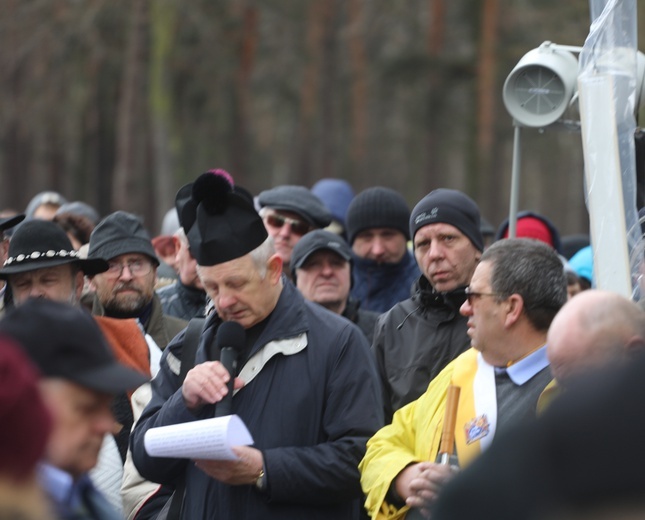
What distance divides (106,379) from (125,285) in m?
3.54

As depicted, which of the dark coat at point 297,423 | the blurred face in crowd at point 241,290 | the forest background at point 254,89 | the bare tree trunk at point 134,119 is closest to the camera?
the dark coat at point 297,423

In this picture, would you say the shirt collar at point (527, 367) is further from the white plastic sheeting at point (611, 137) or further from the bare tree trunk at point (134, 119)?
the bare tree trunk at point (134, 119)

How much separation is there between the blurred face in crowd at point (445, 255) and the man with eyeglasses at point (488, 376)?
107 cm

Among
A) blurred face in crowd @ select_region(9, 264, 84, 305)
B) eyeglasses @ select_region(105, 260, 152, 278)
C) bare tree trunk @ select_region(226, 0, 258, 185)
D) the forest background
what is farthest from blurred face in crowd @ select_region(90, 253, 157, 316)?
bare tree trunk @ select_region(226, 0, 258, 185)

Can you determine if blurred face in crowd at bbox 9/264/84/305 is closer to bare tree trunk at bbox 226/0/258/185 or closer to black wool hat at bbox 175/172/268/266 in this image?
black wool hat at bbox 175/172/268/266

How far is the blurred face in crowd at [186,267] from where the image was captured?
6.76m

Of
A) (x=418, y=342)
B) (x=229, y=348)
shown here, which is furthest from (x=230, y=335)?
(x=418, y=342)

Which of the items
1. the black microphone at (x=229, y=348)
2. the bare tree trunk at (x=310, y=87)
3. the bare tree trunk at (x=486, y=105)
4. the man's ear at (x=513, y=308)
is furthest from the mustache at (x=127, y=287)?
→ the bare tree trunk at (x=310, y=87)

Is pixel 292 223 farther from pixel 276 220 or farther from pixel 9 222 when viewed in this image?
pixel 9 222

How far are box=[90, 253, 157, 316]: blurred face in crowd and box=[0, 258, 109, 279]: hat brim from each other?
19.9 inches

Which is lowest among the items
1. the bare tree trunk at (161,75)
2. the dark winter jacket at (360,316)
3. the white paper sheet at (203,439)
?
the dark winter jacket at (360,316)

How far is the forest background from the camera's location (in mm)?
20948

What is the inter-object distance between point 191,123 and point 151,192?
1.96 meters

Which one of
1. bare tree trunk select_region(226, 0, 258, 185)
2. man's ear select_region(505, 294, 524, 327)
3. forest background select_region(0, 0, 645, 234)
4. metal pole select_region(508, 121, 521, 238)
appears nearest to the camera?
man's ear select_region(505, 294, 524, 327)
